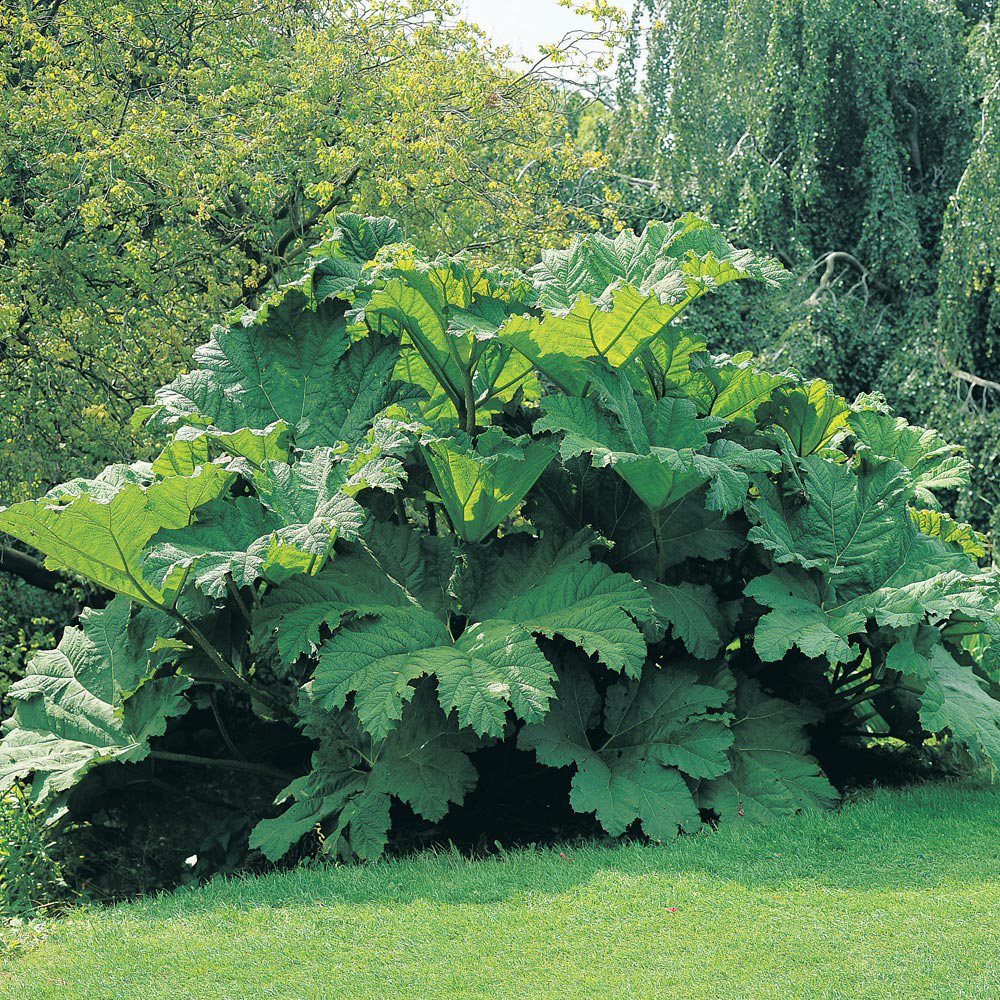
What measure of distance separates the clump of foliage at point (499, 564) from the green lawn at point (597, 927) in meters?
0.26

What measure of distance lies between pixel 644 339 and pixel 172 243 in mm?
3447

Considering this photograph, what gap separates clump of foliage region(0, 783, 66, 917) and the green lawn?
427 millimetres

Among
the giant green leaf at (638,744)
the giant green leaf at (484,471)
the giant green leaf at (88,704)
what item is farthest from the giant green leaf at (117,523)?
the giant green leaf at (638,744)

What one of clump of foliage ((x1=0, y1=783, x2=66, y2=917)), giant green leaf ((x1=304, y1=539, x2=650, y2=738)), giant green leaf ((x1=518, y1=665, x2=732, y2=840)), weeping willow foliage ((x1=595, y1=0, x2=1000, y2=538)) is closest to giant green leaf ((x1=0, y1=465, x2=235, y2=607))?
giant green leaf ((x1=304, y1=539, x2=650, y2=738))

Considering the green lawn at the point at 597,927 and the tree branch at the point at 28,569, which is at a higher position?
the tree branch at the point at 28,569

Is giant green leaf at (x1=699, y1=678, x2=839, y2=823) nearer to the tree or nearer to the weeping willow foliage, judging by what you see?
the tree

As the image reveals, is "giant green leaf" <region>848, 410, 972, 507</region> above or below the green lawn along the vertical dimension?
above

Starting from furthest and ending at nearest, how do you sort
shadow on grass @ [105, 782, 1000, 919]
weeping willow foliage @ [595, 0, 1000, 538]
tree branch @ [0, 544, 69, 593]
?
weeping willow foliage @ [595, 0, 1000, 538] → tree branch @ [0, 544, 69, 593] → shadow on grass @ [105, 782, 1000, 919]

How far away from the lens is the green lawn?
2738mm

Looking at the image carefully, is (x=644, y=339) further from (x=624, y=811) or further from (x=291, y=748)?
(x=291, y=748)

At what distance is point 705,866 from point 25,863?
251 centimetres

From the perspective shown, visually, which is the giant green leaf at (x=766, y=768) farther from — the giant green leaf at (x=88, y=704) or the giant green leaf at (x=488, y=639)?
the giant green leaf at (x=88, y=704)

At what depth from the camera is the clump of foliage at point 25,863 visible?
3.97 metres

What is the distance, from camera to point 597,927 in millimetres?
3062
